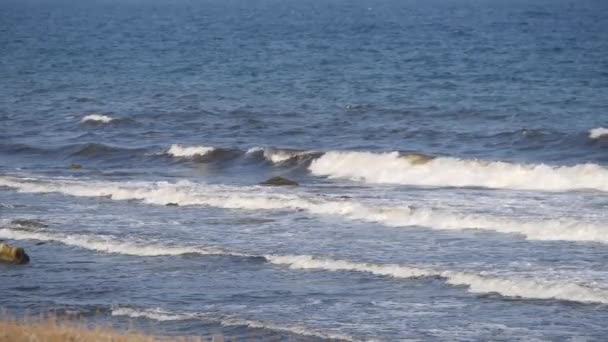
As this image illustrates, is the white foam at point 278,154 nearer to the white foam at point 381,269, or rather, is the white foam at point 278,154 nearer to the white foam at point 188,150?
the white foam at point 188,150

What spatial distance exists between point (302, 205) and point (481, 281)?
27.2ft

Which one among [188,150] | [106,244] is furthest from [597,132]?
[106,244]

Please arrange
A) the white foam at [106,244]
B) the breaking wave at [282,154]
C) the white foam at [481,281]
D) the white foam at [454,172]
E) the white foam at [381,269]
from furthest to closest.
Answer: the breaking wave at [282,154] → the white foam at [454,172] → the white foam at [106,244] → the white foam at [381,269] → the white foam at [481,281]

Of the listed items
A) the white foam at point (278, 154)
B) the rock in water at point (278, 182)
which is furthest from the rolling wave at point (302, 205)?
the white foam at point (278, 154)

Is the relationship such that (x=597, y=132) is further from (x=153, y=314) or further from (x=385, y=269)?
(x=153, y=314)

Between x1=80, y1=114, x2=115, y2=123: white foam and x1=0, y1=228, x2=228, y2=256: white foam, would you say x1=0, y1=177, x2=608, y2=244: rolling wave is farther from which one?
x1=80, y1=114, x2=115, y2=123: white foam

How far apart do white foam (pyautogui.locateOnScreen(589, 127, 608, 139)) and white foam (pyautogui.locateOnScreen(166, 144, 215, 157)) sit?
10.9 meters

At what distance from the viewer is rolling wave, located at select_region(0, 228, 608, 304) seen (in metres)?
17.7

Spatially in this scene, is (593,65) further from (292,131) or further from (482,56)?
(292,131)

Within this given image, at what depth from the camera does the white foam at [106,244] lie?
21.6m

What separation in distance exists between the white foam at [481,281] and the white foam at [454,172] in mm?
10023

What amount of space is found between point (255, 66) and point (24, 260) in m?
45.9

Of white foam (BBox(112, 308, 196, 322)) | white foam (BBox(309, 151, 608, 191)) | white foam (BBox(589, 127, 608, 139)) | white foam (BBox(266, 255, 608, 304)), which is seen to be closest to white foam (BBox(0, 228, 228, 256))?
white foam (BBox(266, 255, 608, 304))

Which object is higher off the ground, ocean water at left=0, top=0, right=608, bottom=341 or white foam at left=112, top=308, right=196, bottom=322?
ocean water at left=0, top=0, right=608, bottom=341
